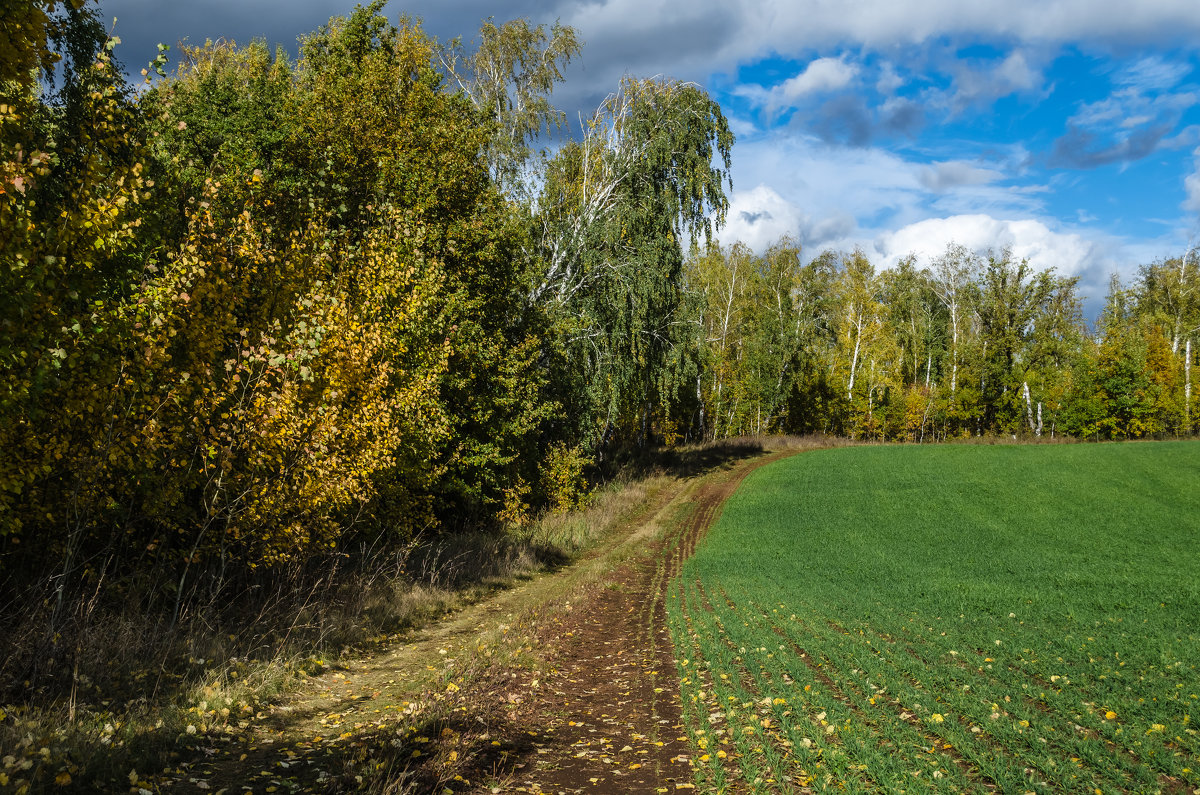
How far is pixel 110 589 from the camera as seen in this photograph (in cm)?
923

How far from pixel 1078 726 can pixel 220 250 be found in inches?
469

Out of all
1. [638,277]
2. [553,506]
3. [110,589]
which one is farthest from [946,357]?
[110,589]

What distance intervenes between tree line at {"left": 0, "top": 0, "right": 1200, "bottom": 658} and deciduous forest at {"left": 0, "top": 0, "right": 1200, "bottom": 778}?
77 millimetres

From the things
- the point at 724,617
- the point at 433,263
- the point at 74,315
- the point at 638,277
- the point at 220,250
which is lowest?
the point at 724,617

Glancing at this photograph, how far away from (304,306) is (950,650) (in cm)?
1103

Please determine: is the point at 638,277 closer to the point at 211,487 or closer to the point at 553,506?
the point at 553,506

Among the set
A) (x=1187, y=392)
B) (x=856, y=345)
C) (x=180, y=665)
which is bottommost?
(x=180, y=665)

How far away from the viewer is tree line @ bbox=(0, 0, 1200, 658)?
24.7ft

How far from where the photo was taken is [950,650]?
10680 mm

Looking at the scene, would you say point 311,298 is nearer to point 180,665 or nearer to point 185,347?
point 185,347

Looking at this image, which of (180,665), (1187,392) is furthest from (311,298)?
(1187,392)

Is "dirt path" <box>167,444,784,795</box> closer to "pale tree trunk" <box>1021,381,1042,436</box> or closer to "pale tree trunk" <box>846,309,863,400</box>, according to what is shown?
"pale tree trunk" <box>846,309,863,400</box>

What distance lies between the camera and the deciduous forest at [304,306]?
24.3 ft

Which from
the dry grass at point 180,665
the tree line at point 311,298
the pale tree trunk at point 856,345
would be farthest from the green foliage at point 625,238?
the pale tree trunk at point 856,345
